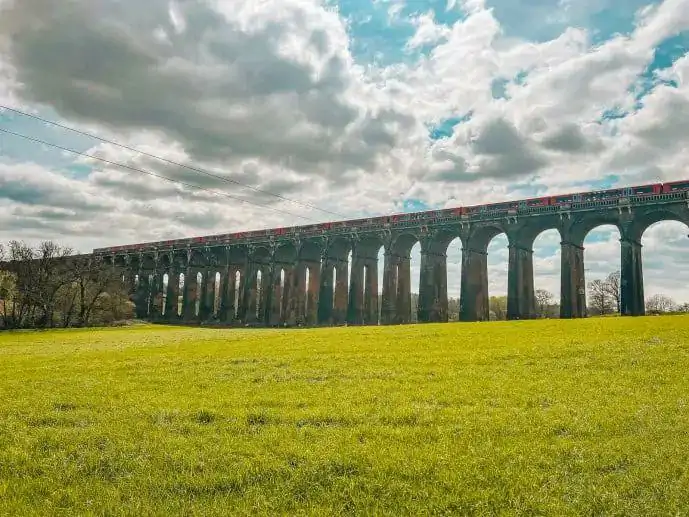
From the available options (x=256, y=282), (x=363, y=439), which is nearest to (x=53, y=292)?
(x=256, y=282)

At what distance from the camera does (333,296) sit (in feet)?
230

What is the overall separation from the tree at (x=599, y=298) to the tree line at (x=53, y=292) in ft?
246

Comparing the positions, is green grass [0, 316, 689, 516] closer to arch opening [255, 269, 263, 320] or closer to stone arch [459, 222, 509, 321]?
stone arch [459, 222, 509, 321]

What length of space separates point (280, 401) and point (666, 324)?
2051 cm

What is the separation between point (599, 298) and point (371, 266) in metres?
43.6

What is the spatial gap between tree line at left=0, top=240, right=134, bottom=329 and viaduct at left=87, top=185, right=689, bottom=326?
68.9 feet

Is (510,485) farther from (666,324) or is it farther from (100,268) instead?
(100,268)

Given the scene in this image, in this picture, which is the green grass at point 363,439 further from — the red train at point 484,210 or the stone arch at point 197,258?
the stone arch at point 197,258

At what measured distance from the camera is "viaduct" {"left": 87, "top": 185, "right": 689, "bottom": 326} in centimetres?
4634

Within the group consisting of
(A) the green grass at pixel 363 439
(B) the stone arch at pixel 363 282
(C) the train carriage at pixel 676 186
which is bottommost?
(A) the green grass at pixel 363 439

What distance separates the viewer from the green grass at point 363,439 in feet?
22.8

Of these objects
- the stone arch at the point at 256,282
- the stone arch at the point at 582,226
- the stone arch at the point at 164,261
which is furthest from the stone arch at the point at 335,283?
the stone arch at the point at 164,261

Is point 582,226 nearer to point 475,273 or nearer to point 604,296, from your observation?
point 475,273

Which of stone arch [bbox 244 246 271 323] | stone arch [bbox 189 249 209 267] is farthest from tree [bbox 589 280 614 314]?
stone arch [bbox 189 249 209 267]
